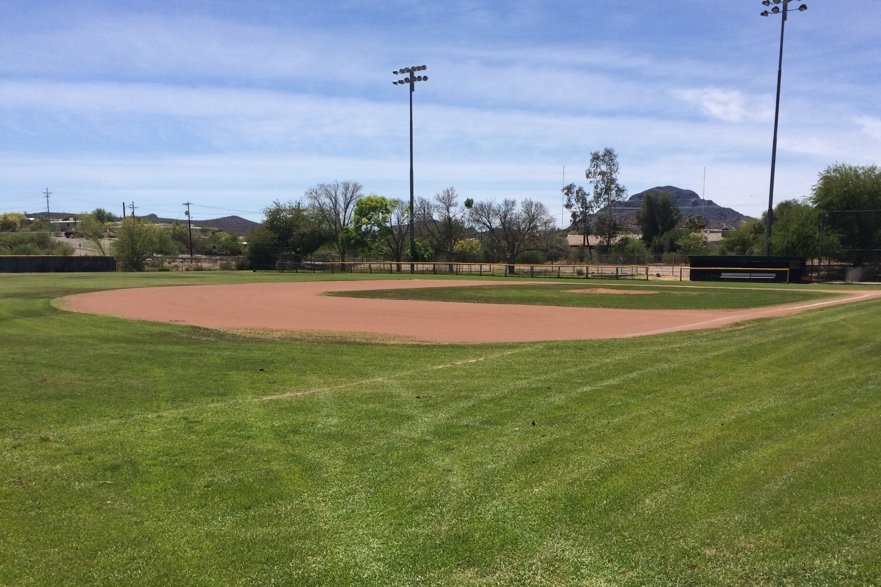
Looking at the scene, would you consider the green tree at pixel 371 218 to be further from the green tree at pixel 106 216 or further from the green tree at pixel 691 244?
the green tree at pixel 106 216

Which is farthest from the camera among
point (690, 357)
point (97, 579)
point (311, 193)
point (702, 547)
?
point (311, 193)

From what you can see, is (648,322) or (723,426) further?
(648,322)

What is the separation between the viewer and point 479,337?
15.6 metres

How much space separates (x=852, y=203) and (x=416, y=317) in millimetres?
48154

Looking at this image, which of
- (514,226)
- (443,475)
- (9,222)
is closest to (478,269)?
(514,226)

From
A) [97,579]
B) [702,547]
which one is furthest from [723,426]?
[97,579]

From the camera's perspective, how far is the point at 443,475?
5500mm

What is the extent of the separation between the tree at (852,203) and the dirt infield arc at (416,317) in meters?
26.9

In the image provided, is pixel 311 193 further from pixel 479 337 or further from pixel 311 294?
pixel 479 337

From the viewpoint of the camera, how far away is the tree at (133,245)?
76.6m

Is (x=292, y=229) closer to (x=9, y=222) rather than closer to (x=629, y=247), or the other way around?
(x=629, y=247)

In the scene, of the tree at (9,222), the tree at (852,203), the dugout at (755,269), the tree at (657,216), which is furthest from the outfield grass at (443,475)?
the tree at (9,222)

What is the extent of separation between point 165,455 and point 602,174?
93.4 meters

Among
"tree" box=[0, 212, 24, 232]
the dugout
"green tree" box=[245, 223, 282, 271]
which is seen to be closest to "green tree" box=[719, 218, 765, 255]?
the dugout
